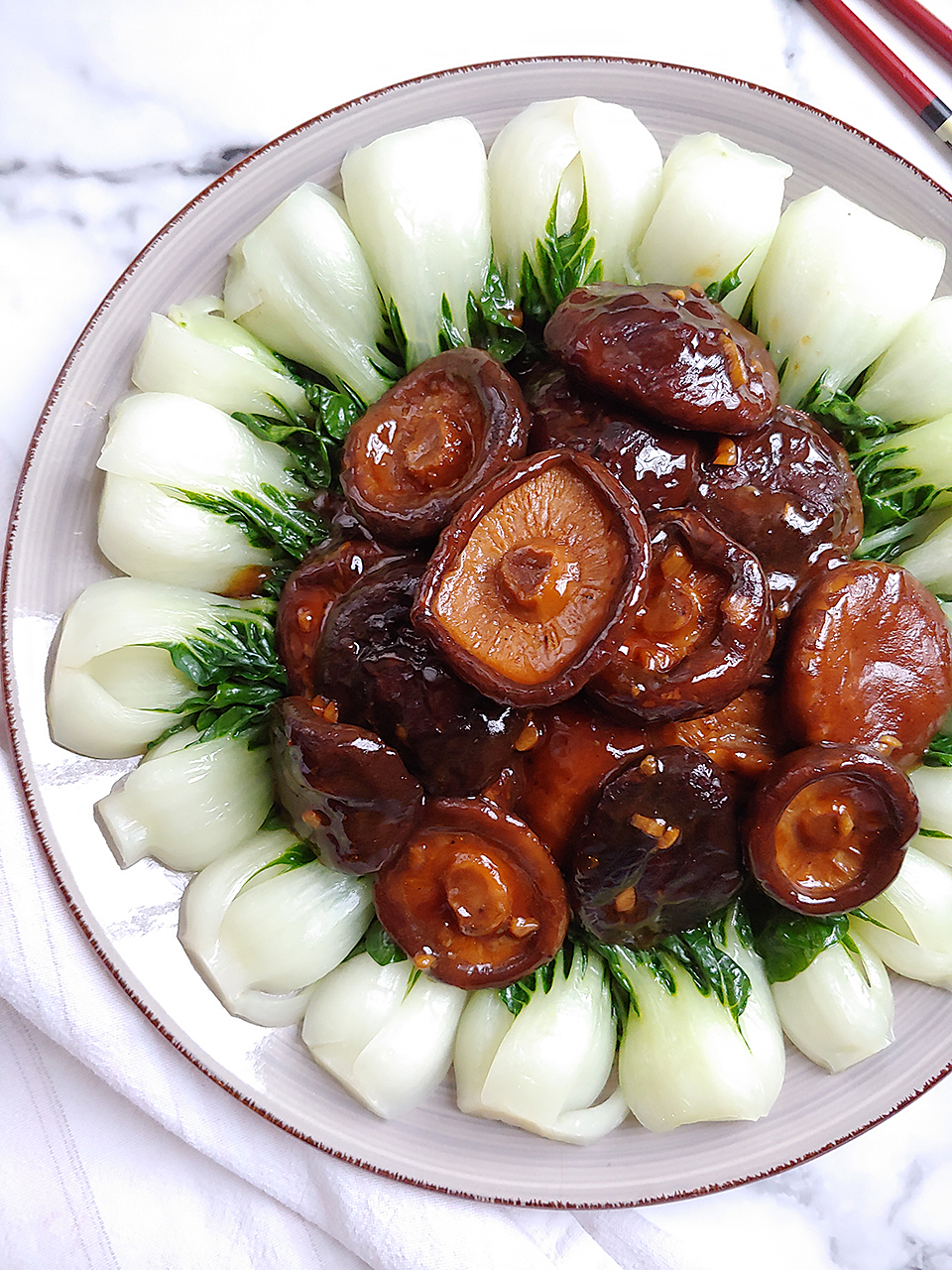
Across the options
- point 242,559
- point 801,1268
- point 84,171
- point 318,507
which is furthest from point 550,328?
point 801,1268

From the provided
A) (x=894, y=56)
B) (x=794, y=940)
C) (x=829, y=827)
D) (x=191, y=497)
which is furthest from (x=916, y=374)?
(x=191, y=497)

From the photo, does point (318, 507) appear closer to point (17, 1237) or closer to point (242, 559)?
point (242, 559)

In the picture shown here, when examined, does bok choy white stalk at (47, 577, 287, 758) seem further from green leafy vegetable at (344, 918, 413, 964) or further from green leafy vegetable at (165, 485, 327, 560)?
green leafy vegetable at (344, 918, 413, 964)

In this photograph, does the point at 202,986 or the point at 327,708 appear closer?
the point at 327,708

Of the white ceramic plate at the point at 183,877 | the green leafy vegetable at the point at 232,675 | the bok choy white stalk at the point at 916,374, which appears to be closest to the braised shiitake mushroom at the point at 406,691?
the green leafy vegetable at the point at 232,675

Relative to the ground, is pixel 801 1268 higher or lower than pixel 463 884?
lower

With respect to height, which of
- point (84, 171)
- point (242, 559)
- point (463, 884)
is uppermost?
point (84, 171)

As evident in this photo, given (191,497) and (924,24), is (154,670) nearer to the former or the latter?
(191,497)

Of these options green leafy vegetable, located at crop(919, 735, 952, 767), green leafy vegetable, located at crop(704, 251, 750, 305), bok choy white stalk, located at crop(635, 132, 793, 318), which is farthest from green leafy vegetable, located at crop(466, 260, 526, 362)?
green leafy vegetable, located at crop(919, 735, 952, 767)
